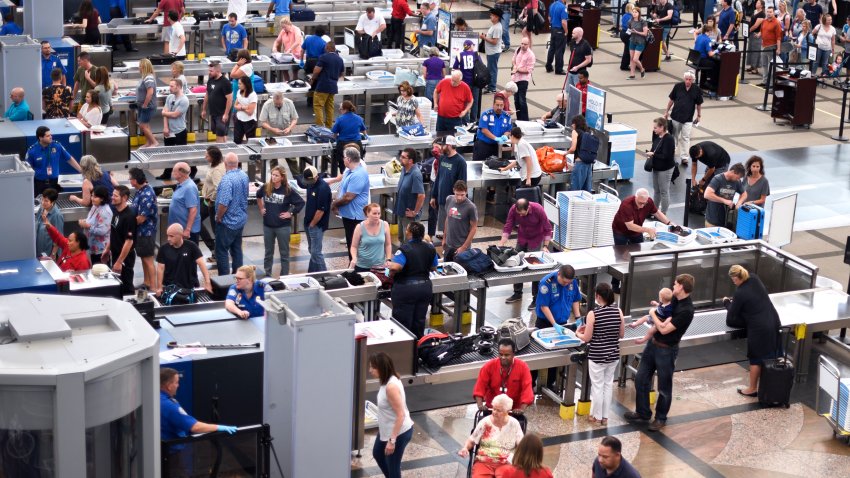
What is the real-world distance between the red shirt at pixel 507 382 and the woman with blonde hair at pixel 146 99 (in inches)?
387

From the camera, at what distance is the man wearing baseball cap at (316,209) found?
15.0m

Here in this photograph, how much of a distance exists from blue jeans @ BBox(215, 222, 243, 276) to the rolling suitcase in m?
6.10

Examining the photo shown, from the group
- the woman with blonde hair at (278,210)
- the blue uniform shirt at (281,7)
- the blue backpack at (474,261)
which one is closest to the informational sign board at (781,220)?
the blue backpack at (474,261)

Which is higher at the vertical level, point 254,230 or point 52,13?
point 52,13

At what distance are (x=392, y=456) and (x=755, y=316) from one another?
177 inches

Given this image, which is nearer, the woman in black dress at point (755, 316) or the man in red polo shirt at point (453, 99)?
the woman in black dress at point (755, 316)

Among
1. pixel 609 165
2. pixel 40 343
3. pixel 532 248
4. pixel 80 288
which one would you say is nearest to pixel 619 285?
pixel 532 248

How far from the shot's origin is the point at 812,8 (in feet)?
102

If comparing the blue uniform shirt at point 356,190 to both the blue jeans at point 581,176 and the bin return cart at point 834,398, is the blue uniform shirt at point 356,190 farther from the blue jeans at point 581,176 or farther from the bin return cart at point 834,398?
the bin return cart at point 834,398

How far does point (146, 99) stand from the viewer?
1919cm

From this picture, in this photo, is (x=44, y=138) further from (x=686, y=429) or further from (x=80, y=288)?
(x=686, y=429)

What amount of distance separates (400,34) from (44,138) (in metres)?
13.1

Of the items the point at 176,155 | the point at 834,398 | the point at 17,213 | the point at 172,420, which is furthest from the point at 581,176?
the point at 172,420

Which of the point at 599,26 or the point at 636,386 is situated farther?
the point at 599,26
